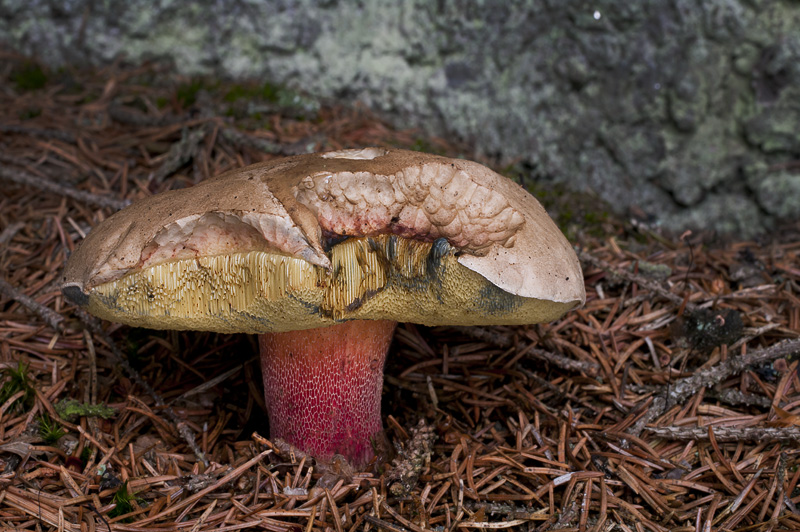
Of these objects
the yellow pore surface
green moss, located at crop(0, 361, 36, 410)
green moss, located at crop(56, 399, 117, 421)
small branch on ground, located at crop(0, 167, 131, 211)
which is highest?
the yellow pore surface

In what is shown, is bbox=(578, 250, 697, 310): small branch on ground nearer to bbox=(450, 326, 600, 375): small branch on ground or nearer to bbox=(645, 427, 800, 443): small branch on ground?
bbox=(450, 326, 600, 375): small branch on ground

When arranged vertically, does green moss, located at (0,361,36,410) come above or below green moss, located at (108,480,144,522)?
above

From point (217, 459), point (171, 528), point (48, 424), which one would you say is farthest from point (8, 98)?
point (171, 528)

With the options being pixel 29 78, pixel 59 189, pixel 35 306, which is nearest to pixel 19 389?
pixel 35 306

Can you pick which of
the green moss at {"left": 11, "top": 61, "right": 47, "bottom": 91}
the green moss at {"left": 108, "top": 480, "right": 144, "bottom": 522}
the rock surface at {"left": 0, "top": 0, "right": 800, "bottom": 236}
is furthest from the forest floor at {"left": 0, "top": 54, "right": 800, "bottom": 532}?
the green moss at {"left": 11, "top": 61, "right": 47, "bottom": 91}

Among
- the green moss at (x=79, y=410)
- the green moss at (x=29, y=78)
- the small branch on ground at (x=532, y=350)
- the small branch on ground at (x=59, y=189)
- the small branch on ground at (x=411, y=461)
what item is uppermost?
the green moss at (x=29, y=78)

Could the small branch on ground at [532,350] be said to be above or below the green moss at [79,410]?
below

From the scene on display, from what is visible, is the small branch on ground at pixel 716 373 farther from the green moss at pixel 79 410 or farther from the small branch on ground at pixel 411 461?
the green moss at pixel 79 410

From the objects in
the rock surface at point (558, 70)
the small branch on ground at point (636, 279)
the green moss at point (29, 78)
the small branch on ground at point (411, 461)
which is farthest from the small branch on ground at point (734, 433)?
the green moss at point (29, 78)
